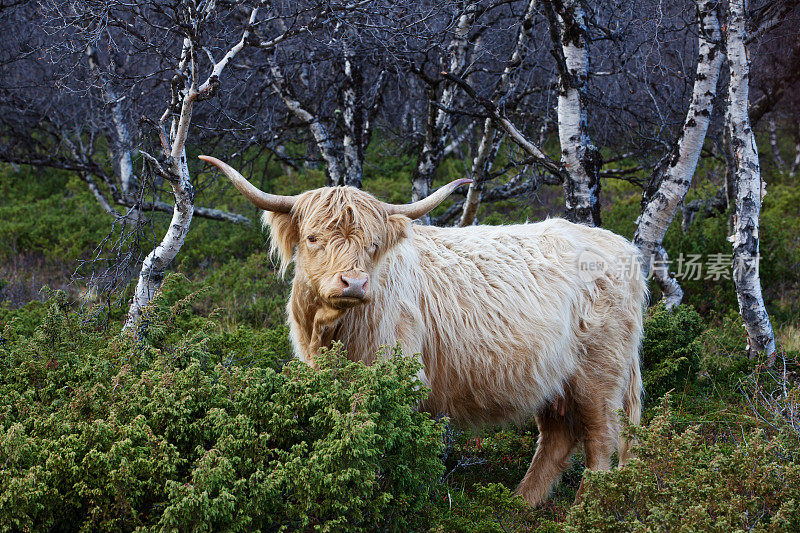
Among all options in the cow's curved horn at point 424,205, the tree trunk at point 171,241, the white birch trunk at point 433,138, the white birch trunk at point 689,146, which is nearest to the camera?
Result: the cow's curved horn at point 424,205

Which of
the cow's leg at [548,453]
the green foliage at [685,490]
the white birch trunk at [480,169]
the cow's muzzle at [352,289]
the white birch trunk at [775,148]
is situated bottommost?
the cow's leg at [548,453]

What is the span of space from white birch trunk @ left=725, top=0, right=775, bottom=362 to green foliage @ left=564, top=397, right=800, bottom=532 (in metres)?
3.44

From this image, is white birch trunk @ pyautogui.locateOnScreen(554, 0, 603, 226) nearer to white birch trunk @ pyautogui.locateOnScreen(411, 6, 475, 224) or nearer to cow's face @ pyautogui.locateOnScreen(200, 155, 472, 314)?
white birch trunk @ pyautogui.locateOnScreen(411, 6, 475, 224)

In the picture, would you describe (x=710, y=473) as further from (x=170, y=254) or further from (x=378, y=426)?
(x=170, y=254)

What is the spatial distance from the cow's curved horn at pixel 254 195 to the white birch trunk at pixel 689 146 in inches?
143

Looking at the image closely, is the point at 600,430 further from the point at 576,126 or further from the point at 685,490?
the point at 576,126

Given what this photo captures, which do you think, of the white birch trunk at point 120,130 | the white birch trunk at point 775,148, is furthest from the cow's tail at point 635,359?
the white birch trunk at point 775,148

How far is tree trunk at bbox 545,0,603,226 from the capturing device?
19.5 ft

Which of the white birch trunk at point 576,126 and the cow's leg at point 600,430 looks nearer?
the cow's leg at point 600,430

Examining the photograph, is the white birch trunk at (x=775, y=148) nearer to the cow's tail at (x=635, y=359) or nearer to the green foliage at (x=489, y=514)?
the cow's tail at (x=635, y=359)

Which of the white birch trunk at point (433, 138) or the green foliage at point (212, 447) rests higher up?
the white birch trunk at point (433, 138)

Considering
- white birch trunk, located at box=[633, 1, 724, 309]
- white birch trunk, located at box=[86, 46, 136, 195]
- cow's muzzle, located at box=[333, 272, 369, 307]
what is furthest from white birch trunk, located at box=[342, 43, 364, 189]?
cow's muzzle, located at box=[333, 272, 369, 307]

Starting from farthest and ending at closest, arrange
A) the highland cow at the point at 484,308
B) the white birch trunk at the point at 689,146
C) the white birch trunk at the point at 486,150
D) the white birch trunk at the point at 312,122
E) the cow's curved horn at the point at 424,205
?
1. the white birch trunk at the point at 312,122
2. the white birch trunk at the point at 486,150
3. the white birch trunk at the point at 689,146
4. the cow's curved horn at the point at 424,205
5. the highland cow at the point at 484,308

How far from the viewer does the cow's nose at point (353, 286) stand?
138 inches
